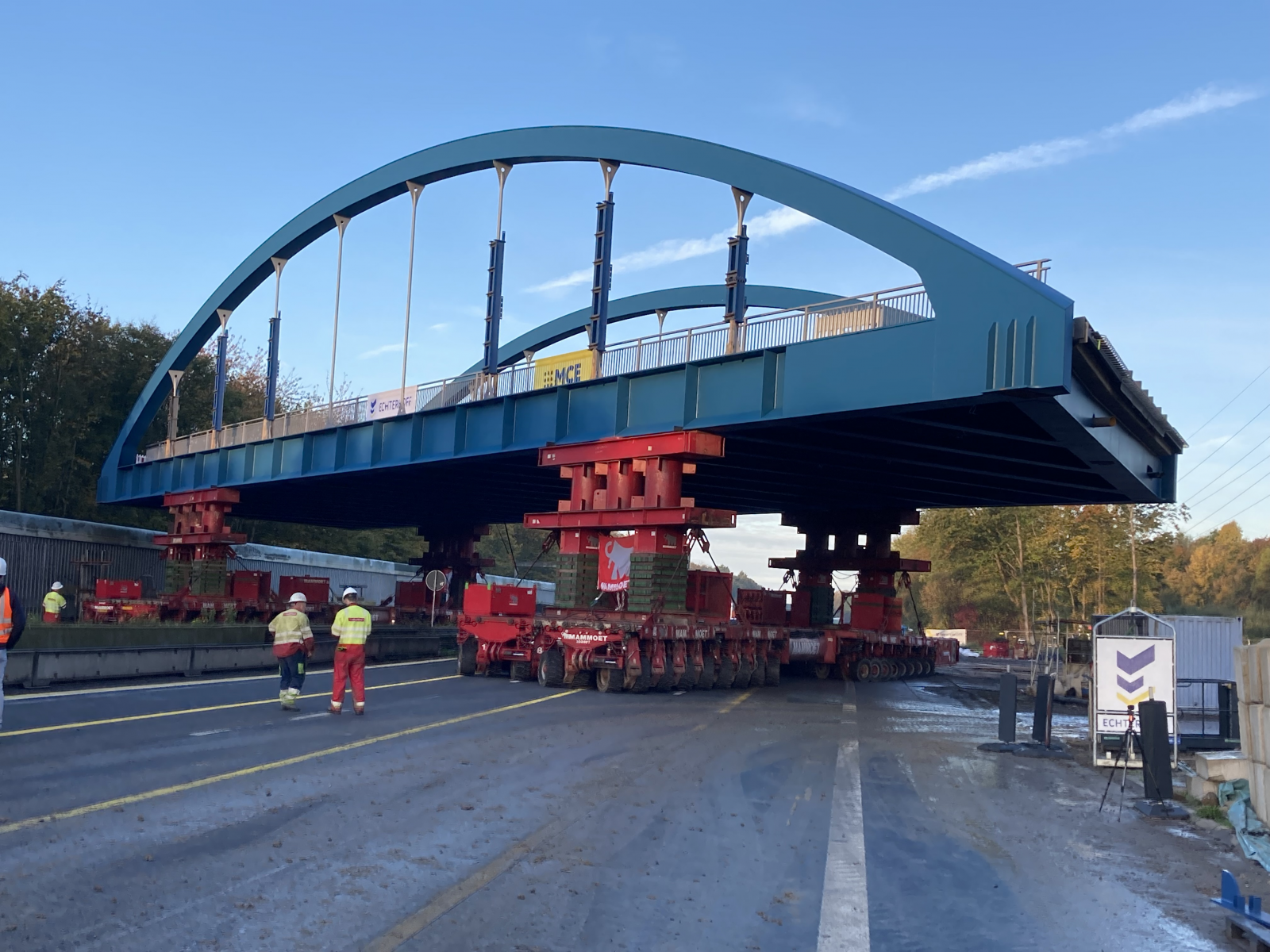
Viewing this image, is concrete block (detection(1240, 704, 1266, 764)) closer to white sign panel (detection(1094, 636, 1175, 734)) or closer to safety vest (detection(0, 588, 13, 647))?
white sign panel (detection(1094, 636, 1175, 734))

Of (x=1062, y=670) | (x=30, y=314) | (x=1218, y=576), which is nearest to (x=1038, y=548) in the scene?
(x=1062, y=670)

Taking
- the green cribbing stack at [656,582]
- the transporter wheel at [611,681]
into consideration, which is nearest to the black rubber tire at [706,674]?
the green cribbing stack at [656,582]

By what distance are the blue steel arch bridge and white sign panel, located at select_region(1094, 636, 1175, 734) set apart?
18.0 ft

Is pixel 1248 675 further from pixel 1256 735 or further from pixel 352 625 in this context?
pixel 352 625

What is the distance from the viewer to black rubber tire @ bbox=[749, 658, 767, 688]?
2878cm

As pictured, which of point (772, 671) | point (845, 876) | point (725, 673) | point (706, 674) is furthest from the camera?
point (772, 671)

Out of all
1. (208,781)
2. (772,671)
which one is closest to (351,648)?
(208,781)

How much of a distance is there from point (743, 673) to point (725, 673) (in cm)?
91

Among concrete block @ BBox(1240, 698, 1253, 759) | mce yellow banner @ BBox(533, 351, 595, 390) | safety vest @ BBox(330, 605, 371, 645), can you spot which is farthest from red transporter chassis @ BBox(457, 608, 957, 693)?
concrete block @ BBox(1240, 698, 1253, 759)

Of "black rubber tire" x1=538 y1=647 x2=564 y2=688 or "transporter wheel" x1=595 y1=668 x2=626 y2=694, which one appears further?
"black rubber tire" x1=538 y1=647 x2=564 y2=688

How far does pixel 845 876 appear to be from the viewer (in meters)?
7.88

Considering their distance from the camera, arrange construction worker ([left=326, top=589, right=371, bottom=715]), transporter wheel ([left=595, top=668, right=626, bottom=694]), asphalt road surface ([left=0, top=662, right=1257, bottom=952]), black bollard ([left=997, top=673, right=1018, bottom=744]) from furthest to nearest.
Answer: transporter wheel ([left=595, top=668, right=626, bottom=694]) → black bollard ([left=997, top=673, right=1018, bottom=744]) → construction worker ([left=326, top=589, right=371, bottom=715]) → asphalt road surface ([left=0, top=662, right=1257, bottom=952])

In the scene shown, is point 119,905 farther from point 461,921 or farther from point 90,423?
point 90,423

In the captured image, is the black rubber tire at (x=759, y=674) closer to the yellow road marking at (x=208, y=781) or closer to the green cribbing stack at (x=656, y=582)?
the green cribbing stack at (x=656, y=582)
